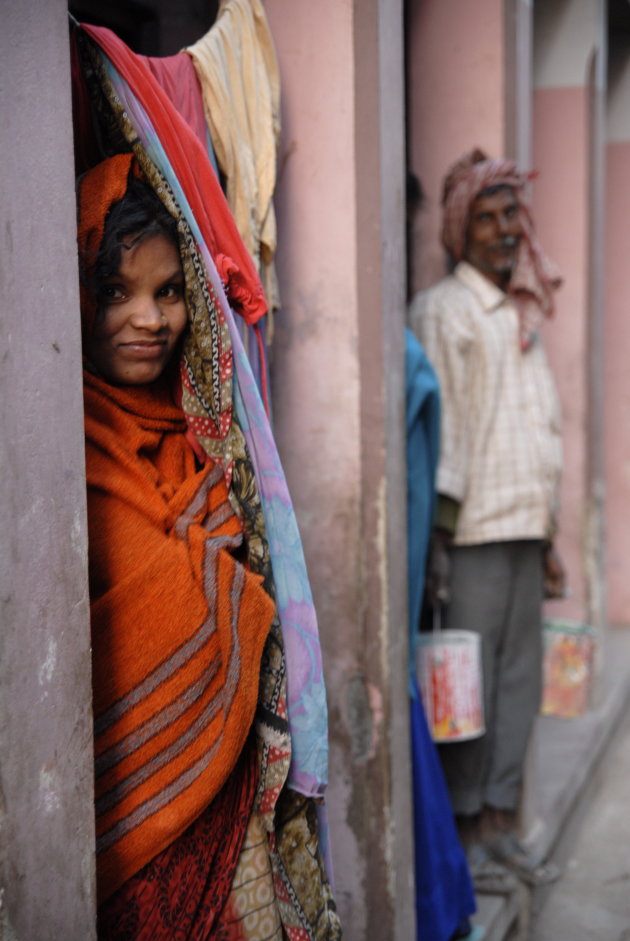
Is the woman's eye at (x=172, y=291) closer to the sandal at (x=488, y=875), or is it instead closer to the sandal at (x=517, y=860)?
the sandal at (x=488, y=875)

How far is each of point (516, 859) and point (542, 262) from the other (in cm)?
201

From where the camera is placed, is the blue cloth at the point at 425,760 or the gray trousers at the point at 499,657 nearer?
the blue cloth at the point at 425,760

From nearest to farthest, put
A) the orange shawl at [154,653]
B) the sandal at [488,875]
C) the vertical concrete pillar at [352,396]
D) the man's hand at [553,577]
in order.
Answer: the orange shawl at [154,653], the vertical concrete pillar at [352,396], the sandal at [488,875], the man's hand at [553,577]

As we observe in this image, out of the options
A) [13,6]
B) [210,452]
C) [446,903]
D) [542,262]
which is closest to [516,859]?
[446,903]

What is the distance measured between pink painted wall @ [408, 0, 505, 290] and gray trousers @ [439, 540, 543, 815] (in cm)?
106

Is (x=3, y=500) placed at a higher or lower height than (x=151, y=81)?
lower

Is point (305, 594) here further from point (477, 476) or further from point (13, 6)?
point (477, 476)

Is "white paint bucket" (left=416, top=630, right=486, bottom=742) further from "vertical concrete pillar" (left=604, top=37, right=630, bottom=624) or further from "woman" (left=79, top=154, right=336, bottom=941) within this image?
"vertical concrete pillar" (left=604, top=37, right=630, bottom=624)

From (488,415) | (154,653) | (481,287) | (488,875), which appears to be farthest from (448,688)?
(154,653)

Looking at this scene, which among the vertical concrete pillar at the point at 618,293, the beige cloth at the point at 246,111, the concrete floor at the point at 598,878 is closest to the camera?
the beige cloth at the point at 246,111

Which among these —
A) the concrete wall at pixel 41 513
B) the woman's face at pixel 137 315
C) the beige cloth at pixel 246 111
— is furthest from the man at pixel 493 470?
the concrete wall at pixel 41 513

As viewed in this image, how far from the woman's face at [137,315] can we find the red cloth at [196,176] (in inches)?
4.8

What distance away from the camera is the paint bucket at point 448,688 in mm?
3096

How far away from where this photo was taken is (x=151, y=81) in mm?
1587
